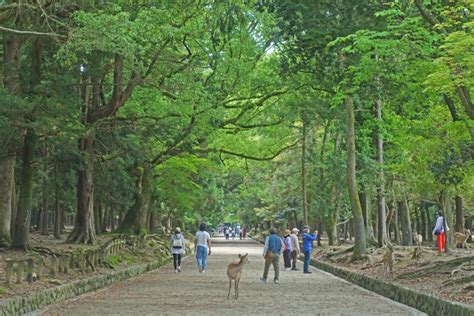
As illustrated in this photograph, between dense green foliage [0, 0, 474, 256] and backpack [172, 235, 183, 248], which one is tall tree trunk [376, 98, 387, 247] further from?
backpack [172, 235, 183, 248]

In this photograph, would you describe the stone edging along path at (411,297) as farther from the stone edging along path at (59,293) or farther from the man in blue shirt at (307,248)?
the stone edging along path at (59,293)

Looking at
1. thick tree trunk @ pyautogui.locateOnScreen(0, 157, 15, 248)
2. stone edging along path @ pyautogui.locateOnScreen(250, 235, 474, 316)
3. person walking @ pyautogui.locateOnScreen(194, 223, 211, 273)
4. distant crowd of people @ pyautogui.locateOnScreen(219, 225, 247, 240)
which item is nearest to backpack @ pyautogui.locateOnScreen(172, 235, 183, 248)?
person walking @ pyautogui.locateOnScreen(194, 223, 211, 273)

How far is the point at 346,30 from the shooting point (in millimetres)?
17281

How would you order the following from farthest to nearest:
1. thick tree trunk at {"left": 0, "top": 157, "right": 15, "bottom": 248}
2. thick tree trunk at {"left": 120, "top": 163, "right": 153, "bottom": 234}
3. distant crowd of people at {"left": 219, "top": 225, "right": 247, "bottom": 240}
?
distant crowd of people at {"left": 219, "top": 225, "right": 247, "bottom": 240} → thick tree trunk at {"left": 120, "top": 163, "right": 153, "bottom": 234} → thick tree trunk at {"left": 0, "top": 157, "right": 15, "bottom": 248}

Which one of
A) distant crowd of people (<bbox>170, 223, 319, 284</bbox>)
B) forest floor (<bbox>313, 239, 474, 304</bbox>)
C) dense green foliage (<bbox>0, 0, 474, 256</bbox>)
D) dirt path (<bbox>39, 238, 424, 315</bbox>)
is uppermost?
dense green foliage (<bbox>0, 0, 474, 256</bbox>)

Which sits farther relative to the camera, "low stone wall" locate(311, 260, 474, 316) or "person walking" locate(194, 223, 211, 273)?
"person walking" locate(194, 223, 211, 273)

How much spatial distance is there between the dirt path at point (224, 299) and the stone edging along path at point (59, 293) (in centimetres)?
31

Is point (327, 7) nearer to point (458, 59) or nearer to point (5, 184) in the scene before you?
point (458, 59)

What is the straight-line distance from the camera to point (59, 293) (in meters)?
15.1

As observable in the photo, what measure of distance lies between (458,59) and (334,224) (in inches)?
1083

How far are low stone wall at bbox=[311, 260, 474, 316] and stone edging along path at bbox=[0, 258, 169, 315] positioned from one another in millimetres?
7684

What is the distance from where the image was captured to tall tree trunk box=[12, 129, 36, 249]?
2111 cm

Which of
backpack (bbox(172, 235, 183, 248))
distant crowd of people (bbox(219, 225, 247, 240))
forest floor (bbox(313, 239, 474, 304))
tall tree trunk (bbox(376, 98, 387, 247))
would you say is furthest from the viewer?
distant crowd of people (bbox(219, 225, 247, 240))

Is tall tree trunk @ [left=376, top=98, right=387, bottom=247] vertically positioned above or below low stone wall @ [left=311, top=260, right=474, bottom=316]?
above
